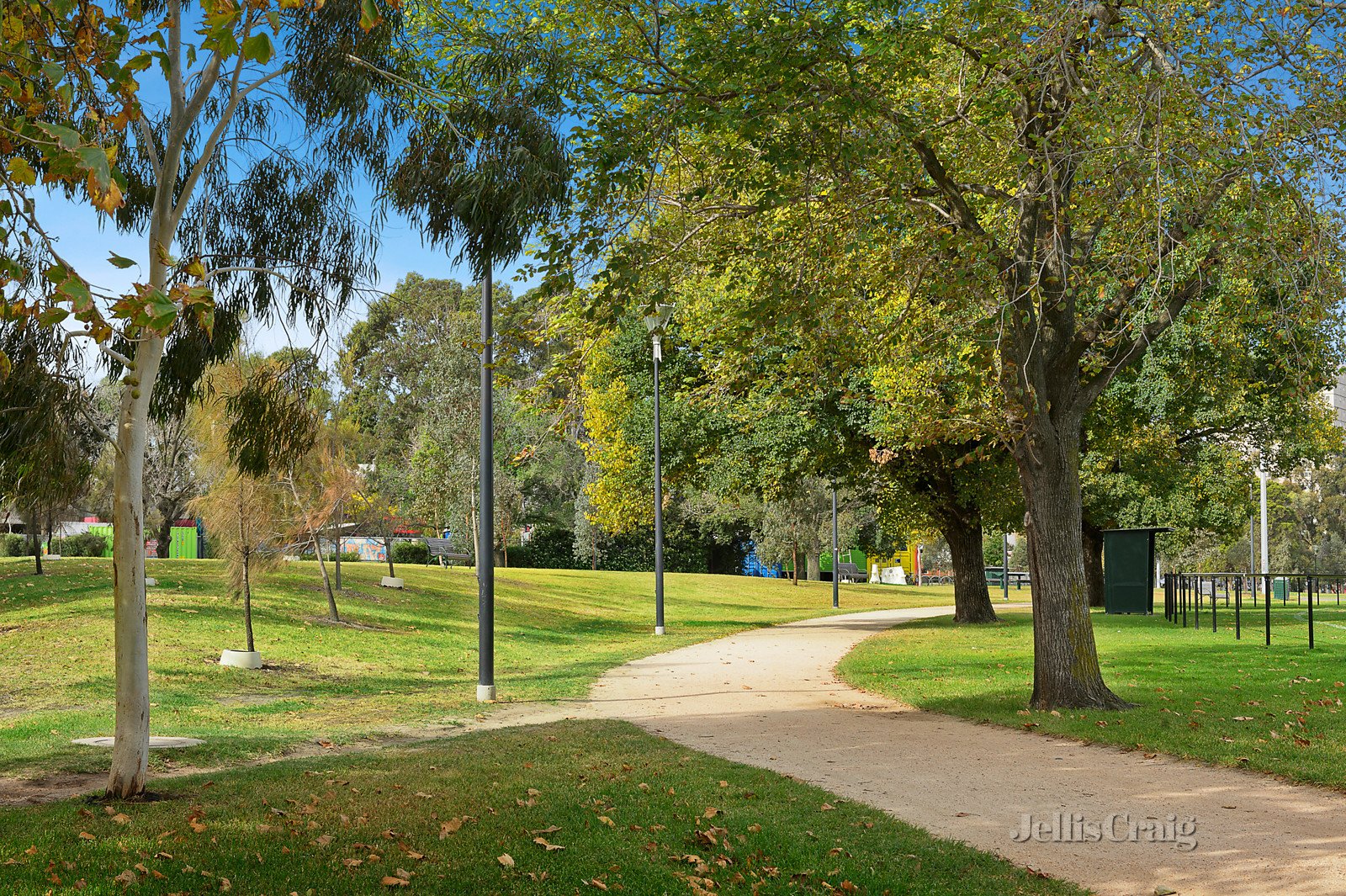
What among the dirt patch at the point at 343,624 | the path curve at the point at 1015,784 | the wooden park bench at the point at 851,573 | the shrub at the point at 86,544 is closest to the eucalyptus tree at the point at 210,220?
the path curve at the point at 1015,784

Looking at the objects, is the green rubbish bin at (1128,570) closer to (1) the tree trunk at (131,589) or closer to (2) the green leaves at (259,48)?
(1) the tree trunk at (131,589)

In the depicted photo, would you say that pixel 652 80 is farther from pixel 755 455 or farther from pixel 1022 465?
pixel 755 455

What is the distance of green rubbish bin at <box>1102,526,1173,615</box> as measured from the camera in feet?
72.9

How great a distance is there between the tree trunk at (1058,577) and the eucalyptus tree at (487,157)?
5984 mm

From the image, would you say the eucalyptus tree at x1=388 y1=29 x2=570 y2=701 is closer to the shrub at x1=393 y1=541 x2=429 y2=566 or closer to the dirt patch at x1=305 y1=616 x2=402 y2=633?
the dirt patch at x1=305 y1=616 x2=402 y2=633

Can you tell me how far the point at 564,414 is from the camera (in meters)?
12.3

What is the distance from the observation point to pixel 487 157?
7.95m

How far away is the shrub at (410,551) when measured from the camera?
44.3 m

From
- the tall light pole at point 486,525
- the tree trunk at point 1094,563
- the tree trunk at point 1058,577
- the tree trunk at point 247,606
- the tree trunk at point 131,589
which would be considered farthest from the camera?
the tree trunk at point 1094,563

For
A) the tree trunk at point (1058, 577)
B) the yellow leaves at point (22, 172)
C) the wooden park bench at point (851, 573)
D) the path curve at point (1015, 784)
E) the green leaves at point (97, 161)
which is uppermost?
the yellow leaves at point (22, 172)

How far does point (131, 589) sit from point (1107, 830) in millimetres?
6455

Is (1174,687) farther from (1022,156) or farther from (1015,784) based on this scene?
(1022,156)

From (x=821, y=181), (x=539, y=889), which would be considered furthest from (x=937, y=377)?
(x=539, y=889)

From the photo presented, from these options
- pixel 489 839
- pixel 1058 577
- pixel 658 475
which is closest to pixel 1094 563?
pixel 658 475
